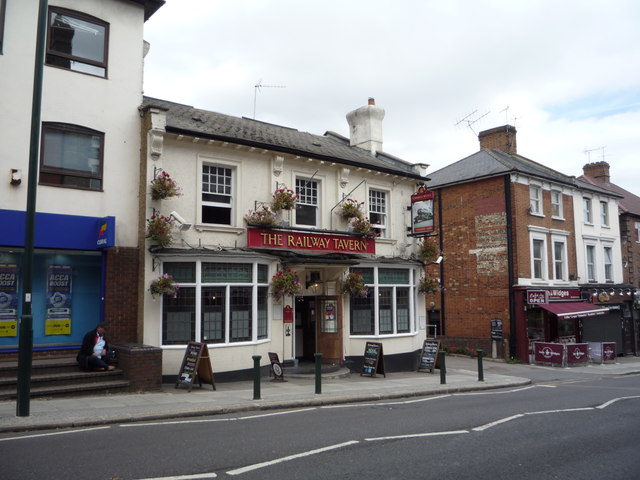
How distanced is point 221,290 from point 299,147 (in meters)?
5.37

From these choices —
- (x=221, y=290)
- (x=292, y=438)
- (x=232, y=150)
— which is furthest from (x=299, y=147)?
(x=292, y=438)

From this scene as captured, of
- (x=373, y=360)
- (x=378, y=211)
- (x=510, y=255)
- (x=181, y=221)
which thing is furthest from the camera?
(x=510, y=255)

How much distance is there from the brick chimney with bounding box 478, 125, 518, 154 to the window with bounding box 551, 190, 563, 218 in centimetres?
393

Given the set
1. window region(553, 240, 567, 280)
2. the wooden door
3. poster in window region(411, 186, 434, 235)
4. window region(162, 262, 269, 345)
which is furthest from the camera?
window region(553, 240, 567, 280)

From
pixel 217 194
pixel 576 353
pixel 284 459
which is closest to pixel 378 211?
pixel 217 194

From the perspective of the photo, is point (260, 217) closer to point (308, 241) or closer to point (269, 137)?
point (308, 241)

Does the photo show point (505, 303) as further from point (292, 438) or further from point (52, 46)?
point (52, 46)

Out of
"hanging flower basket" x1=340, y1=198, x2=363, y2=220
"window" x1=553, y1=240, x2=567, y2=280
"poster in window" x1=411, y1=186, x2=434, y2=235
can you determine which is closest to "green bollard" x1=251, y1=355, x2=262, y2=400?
"hanging flower basket" x1=340, y1=198, x2=363, y2=220

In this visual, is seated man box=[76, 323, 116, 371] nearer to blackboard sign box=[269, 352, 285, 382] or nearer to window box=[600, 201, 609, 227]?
blackboard sign box=[269, 352, 285, 382]

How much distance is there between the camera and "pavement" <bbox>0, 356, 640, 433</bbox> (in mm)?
9125

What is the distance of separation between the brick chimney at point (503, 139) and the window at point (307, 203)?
16226 millimetres

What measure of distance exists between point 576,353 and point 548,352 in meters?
1.37

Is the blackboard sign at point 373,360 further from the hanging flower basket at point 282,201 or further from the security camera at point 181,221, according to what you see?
the security camera at point 181,221

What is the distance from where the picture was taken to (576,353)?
23000 millimetres
